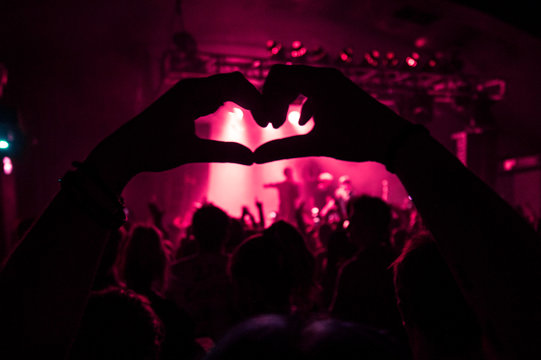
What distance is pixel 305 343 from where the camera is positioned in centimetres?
54

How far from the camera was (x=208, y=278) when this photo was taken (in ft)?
8.16

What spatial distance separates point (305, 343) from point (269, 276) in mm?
1143

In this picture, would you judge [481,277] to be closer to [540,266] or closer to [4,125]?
[540,266]

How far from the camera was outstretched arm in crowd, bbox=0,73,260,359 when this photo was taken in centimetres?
57

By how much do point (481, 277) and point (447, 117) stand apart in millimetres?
14050

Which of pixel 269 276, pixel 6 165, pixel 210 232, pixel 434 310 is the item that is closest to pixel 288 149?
pixel 434 310

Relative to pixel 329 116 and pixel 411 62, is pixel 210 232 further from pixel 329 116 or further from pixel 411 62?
pixel 411 62

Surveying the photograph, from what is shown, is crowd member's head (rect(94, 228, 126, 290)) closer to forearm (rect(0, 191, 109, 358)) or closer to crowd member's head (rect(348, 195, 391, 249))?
crowd member's head (rect(348, 195, 391, 249))

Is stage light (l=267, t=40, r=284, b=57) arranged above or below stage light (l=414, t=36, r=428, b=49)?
below

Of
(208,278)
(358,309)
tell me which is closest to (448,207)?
(358,309)

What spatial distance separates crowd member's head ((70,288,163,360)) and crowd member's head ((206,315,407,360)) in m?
0.59

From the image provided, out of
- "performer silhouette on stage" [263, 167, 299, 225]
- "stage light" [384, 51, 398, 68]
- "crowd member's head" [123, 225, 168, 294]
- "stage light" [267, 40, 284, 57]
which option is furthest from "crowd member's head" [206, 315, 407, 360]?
"performer silhouette on stage" [263, 167, 299, 225]

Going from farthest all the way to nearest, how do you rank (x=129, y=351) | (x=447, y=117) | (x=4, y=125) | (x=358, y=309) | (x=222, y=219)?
(x=447, y=117), (x=4, y=125), (x=222, y=219), (x=358, y=309), (x=129, y=351)

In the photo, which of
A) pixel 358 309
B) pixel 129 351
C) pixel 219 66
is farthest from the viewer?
pixel 219 66
